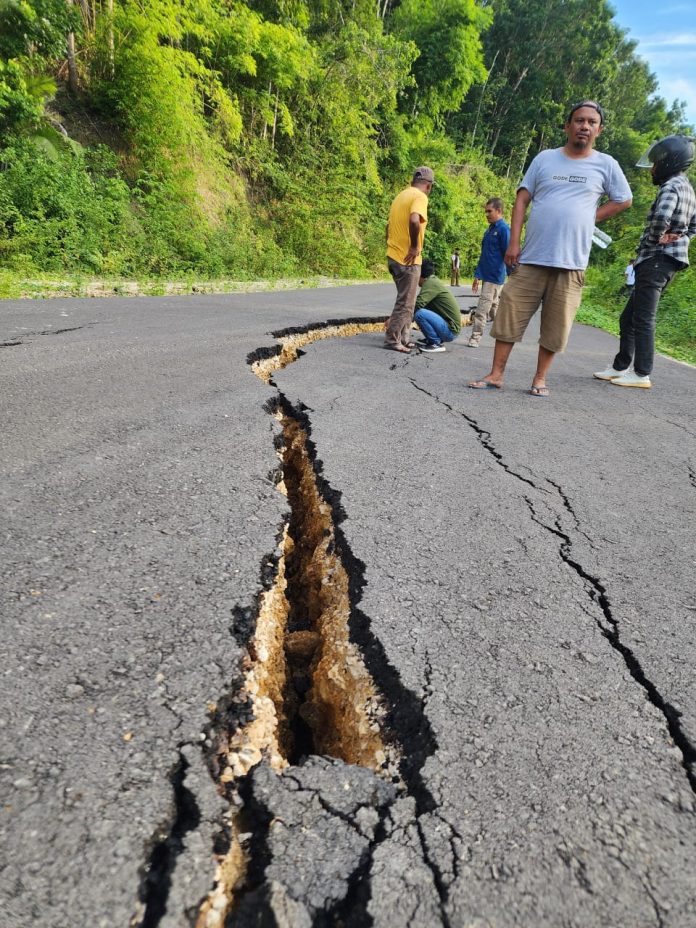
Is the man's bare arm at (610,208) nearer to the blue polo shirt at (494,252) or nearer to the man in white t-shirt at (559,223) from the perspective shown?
the man in white t-shirt at (559,223)

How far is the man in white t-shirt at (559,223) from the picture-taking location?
11.8ft

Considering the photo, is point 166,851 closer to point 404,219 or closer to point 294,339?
point 294,339

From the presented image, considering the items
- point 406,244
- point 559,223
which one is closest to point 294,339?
point 406,244

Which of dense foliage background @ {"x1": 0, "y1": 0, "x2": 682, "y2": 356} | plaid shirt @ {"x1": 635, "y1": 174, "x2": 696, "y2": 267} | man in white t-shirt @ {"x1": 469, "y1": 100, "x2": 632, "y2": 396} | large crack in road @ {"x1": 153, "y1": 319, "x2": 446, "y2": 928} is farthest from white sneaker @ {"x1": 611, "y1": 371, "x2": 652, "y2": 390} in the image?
dense foliage background @ {"x1": 0, "y1": 0, "x2": 682, "y2": 356}

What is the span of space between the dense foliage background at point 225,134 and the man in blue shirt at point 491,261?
21.3 feet

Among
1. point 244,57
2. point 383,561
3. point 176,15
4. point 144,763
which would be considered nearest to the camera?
point 144,763

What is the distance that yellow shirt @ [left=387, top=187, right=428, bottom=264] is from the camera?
5.11 metres

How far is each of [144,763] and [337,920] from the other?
44cm

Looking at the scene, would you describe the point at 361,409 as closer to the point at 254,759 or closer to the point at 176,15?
the point at 254,759

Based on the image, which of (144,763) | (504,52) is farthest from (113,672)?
(504,52)

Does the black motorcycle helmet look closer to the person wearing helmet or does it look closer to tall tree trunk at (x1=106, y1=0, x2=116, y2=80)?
the person wearing helmet

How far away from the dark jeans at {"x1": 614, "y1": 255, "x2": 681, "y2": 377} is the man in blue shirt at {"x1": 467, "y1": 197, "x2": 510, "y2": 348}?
166 cm

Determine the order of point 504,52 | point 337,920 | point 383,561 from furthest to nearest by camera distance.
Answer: point 504,52, point 383,561, point 337,920

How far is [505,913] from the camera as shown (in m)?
0.85
